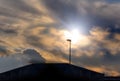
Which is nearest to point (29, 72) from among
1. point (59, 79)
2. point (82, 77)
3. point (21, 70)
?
point (21, 70)

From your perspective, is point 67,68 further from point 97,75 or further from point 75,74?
point 97,75

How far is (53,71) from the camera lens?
5400cm

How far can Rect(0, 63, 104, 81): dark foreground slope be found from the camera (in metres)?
52.9

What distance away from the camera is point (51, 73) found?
2119 inches

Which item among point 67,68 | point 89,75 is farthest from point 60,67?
point 89,75

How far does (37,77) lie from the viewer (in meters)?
53.2

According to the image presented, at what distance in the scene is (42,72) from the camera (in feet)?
176

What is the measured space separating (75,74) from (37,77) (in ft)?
21.1

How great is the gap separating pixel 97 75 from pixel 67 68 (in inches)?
211

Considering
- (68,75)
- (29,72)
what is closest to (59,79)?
(68,75)

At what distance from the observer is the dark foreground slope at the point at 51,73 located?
5291cm

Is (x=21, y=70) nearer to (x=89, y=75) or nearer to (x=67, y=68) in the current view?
(x=67, y=68)

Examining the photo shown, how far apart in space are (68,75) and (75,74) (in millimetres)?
1228

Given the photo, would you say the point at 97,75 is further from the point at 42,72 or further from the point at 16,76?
the point at 16,76
